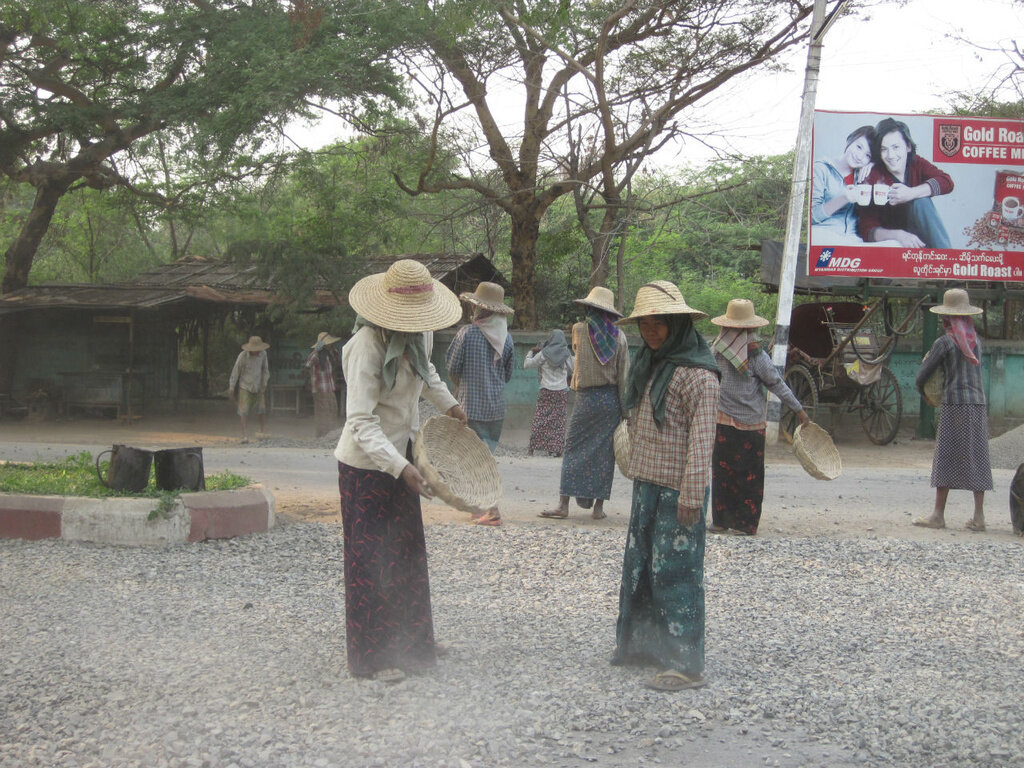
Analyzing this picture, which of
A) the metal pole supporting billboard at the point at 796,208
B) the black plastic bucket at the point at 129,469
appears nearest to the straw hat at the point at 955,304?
the metal pole supporting billboard at the point at 796,208

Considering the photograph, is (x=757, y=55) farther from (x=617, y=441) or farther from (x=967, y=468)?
(x=617, y=441)

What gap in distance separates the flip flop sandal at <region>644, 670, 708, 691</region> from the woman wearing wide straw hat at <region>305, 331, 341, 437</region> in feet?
39.4

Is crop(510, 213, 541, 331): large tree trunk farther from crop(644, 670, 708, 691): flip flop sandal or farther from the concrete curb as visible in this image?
crop(644, 670, 708, 691): flip flop sandal

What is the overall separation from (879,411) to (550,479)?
25.4ft

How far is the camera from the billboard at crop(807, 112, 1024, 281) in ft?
52.0

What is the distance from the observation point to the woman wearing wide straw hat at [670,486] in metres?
4.34

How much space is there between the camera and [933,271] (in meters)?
16.0

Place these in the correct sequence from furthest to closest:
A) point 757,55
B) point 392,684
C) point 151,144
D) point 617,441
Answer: point 151,144, point 757,55, point 617,441, point 392,684

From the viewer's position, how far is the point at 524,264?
18516 mm

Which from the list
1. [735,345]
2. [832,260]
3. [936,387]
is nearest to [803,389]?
[832,260]

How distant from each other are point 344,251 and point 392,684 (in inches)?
540

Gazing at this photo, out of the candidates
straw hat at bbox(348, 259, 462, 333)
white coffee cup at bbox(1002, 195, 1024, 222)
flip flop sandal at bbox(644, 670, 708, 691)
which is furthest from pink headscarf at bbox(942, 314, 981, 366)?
white coffee cup at bbox(1002, 195, 1024, 222)

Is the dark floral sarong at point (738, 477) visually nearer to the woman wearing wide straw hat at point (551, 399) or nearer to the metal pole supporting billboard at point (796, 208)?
the woman wearing wide straw hat at point (551, 399)

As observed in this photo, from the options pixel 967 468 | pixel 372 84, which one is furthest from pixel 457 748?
pixel 372 84
